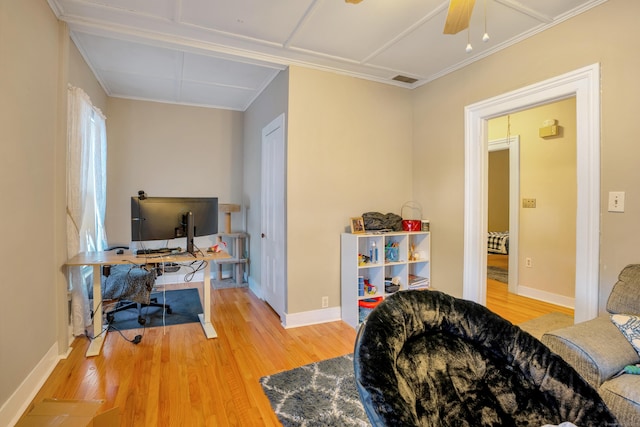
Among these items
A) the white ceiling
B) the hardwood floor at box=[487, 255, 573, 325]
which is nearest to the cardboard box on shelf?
the white ceiling

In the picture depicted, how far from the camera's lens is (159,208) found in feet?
9.39

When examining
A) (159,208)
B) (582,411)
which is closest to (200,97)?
(159,208)

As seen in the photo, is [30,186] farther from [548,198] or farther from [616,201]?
[548,198]

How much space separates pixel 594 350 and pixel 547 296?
2.91 m

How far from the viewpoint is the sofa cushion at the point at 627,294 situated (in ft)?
5.69

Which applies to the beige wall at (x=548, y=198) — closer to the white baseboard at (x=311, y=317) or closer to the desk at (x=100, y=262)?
the white baseboard at (x=311, y=317)

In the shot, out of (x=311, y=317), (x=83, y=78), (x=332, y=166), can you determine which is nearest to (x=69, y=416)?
(x=311, y=317)

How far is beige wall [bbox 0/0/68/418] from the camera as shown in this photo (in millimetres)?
1780

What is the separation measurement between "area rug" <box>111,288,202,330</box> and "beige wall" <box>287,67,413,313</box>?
4.09 feet

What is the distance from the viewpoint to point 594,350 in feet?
4.98

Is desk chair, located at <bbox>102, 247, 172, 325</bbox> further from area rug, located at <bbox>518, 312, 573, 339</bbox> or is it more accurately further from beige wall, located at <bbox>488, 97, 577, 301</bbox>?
beige wall, located at <bbox>488, 97, 577, 301</bbox>

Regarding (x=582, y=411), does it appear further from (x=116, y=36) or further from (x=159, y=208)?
(x=116, y=36)

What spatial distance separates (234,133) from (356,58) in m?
2.68

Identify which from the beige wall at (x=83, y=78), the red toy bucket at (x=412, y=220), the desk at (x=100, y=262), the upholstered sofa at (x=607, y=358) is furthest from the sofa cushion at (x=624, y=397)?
the beige wall at (x=83, y=78)
